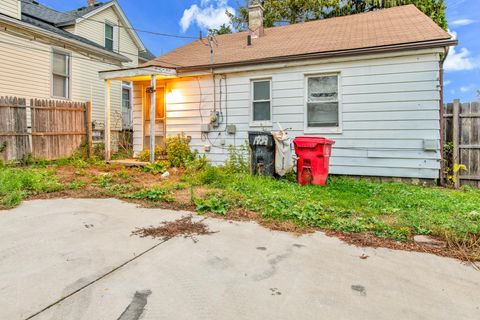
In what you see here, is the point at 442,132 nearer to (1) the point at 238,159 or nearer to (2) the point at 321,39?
(2) the point at 321,39

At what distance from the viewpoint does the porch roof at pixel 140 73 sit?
8.17 meters

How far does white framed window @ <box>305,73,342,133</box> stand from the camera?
7.22m

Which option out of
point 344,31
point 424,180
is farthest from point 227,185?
point 344,31

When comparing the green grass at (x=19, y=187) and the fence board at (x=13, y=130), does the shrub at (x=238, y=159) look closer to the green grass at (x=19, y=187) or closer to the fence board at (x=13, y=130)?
the green grass at (x=19, y=187)

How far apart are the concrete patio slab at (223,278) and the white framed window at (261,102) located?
490cm

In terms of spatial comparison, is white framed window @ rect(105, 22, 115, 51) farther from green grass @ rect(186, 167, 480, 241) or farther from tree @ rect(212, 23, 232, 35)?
green grass @ rect(186, 167, 480, 241)

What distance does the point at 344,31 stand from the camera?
333 inches

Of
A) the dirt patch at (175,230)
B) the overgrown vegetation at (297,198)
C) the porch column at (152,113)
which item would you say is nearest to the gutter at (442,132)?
the overgrown vegetation at (297,198)

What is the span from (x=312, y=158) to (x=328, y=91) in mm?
2157

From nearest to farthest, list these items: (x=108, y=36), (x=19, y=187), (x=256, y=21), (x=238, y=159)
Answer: (x=19, y=187) → (x=238, y=159) → (x=256, y=21) → (x=108, y=36)

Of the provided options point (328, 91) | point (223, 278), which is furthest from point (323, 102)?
point (223, 278)

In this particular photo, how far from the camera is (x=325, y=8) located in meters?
18.0

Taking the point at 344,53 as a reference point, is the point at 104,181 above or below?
below

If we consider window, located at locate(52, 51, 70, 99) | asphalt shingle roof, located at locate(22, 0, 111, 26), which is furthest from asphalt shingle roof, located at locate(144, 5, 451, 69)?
asphalt shingle roof, located at locate(22, 0, 111, 26)
